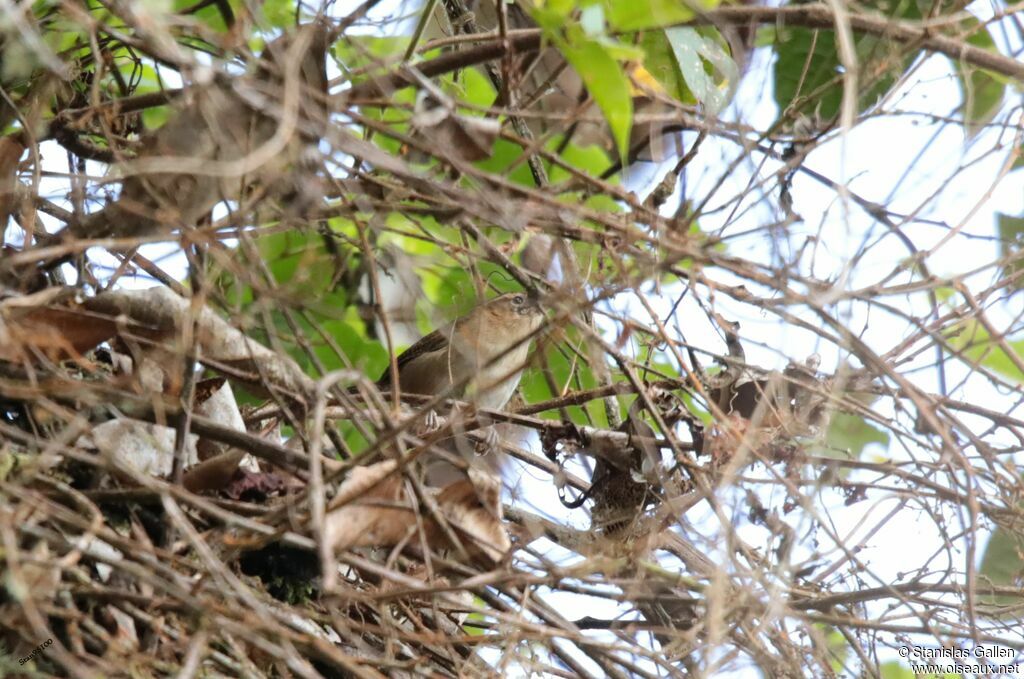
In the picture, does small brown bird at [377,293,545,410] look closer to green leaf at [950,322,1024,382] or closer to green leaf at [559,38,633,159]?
green leaf at [950,322,1024,382]

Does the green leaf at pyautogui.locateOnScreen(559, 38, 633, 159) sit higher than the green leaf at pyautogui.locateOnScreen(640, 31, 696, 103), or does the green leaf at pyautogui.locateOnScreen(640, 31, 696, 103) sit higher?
the green leaf at pyautogui.locateOnScreen(640, 31, 696, 103)

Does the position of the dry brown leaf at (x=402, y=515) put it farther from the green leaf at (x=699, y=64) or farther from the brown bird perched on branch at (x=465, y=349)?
the brown bird perched on branch at (x=465, y=349)

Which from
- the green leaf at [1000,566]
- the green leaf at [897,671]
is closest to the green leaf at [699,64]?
the green leaf at [1000,566]

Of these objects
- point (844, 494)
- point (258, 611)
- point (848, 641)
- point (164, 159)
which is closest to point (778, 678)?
point (848, 641)

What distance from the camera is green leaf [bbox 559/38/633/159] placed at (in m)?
2.16

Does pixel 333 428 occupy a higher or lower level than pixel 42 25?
lower

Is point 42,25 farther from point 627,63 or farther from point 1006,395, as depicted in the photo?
point 1006,395

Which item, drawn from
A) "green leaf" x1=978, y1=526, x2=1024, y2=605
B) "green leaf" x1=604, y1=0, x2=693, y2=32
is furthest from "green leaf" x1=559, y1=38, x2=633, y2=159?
"green leaf" x1=978, y1=526, x2=1024, y2=605

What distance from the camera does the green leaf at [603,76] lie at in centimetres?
216

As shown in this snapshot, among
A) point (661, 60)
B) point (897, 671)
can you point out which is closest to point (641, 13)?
point (661, 60)

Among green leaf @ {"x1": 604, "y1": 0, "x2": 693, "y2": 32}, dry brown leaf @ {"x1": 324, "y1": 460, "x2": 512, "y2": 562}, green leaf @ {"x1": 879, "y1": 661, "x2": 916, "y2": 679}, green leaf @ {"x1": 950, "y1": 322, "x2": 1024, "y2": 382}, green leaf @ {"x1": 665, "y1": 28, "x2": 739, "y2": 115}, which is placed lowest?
green leaf @ {"x1": 879, "y1": 661, "x2": 916, "y2": 679}

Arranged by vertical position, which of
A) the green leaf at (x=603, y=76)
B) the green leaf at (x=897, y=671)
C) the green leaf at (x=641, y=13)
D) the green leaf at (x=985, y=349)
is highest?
the green leaf at (x=641, y=13)

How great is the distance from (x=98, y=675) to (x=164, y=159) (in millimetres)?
985

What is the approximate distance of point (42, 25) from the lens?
280 centimetres
